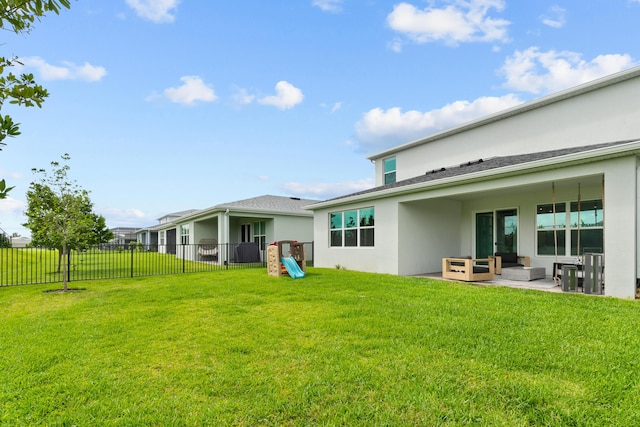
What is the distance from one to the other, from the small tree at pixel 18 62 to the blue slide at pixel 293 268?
9.87m

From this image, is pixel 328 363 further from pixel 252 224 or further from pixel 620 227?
pixel 252 224

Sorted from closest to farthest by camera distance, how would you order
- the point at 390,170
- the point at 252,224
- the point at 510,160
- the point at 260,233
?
1. the point at 510,160
2. the point at 390,170
3. the point at 260,233
4. the point at 252,224

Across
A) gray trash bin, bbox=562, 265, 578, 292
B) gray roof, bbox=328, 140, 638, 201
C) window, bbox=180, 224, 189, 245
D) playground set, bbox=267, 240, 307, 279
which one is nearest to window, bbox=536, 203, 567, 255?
gray roof, bbox=328, 140, 638, 201

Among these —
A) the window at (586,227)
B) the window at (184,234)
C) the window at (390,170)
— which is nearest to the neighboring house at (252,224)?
the window at (184,234)

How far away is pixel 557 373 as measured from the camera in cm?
347

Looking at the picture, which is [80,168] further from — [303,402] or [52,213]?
[303,402]

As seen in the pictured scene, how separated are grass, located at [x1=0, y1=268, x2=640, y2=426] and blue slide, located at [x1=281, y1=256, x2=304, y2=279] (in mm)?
4017

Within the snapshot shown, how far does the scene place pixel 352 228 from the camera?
1375cm

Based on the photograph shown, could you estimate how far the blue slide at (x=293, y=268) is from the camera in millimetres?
11227

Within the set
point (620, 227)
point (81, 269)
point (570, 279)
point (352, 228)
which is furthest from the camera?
point (81, 269)

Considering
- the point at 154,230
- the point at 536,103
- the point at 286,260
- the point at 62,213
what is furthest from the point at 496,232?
the point at 154,230

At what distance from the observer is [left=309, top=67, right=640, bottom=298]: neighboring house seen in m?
7.04

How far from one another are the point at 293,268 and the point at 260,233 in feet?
28.8

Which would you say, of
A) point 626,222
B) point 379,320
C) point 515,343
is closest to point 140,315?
point 379,320
